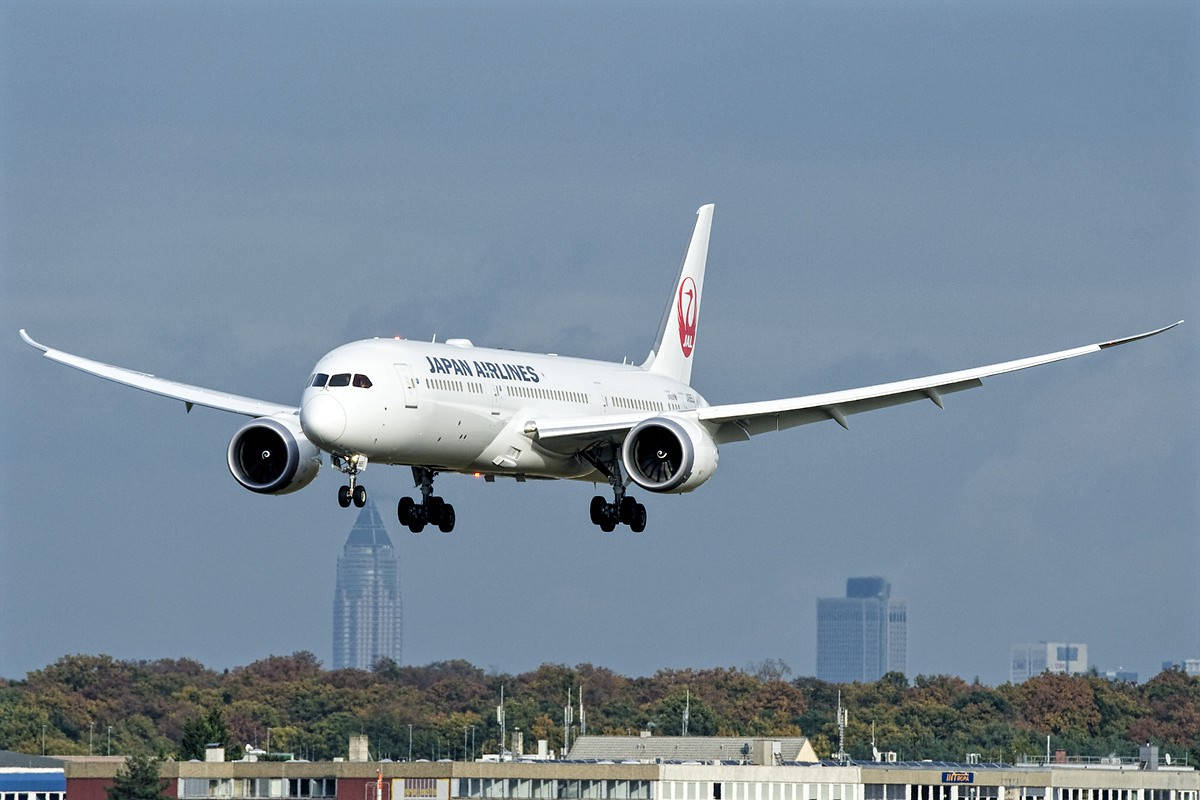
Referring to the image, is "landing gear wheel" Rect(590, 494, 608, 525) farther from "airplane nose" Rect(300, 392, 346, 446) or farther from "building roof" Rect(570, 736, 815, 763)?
"building roof" Rect(570, 736, 815, 763)

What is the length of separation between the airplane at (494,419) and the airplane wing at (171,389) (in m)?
0.07

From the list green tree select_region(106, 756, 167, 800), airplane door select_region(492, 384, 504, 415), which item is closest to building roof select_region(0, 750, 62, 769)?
green tree select_region(106, 756, 167, 800)

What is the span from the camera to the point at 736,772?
14688 cm

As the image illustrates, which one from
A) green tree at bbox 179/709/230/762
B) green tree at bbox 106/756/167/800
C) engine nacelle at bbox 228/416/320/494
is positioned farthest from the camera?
green tree at bbox 179/709/230/762

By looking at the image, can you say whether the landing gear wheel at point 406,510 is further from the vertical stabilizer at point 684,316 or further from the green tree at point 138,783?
the green tree at point 138,783

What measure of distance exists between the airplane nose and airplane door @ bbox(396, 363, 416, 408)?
2.25 meters

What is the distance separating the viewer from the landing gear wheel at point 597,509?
272ft

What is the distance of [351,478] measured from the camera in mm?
71750

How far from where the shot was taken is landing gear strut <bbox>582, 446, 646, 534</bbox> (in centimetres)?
8125

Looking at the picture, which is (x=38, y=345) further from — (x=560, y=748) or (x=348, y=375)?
(x=560, y=748)

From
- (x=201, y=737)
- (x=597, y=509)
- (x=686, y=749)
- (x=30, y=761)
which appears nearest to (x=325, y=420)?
A: (x=597, y=509)

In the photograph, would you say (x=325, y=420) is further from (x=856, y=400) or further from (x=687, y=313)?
(x=687, y=313)

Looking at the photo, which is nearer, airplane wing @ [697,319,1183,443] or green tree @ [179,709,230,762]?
airplane wing @ [697,319,1183,443]

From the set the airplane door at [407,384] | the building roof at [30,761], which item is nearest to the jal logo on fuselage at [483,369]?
the airplane door at [407,384]
